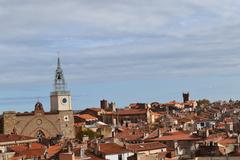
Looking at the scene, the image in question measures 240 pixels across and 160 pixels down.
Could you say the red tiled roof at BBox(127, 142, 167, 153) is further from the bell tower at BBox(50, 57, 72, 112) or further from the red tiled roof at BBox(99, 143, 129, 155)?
the bell tower at BBox(50, 57, 72, 112)

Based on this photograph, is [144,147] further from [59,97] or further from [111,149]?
[59,97]

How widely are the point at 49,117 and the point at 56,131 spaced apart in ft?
8.96

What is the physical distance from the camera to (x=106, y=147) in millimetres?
51969

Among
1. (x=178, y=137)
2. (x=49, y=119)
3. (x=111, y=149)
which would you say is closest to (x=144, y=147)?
(x=111, y=149)

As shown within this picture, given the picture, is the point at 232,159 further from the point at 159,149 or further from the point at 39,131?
the point at 39,131

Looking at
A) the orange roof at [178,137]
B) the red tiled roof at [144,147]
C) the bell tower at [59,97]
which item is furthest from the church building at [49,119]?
the red tiled roof at [144,147]

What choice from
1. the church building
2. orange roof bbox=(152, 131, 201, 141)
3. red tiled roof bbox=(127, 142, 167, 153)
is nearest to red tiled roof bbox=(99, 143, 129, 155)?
red tiled roof bbox=(127, 142, 167, 153)

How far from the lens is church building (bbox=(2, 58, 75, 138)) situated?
336 feet

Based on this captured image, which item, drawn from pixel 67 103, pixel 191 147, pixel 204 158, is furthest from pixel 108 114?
pixel 204 158

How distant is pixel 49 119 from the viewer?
105m

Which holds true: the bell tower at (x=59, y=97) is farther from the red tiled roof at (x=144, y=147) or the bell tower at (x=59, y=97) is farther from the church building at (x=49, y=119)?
the red tiled roof at (x=144, y=147)

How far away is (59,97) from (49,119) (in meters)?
4.14

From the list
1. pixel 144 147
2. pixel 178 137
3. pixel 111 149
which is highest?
pixel 178 137

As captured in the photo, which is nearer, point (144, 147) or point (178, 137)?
point (144, 147)
